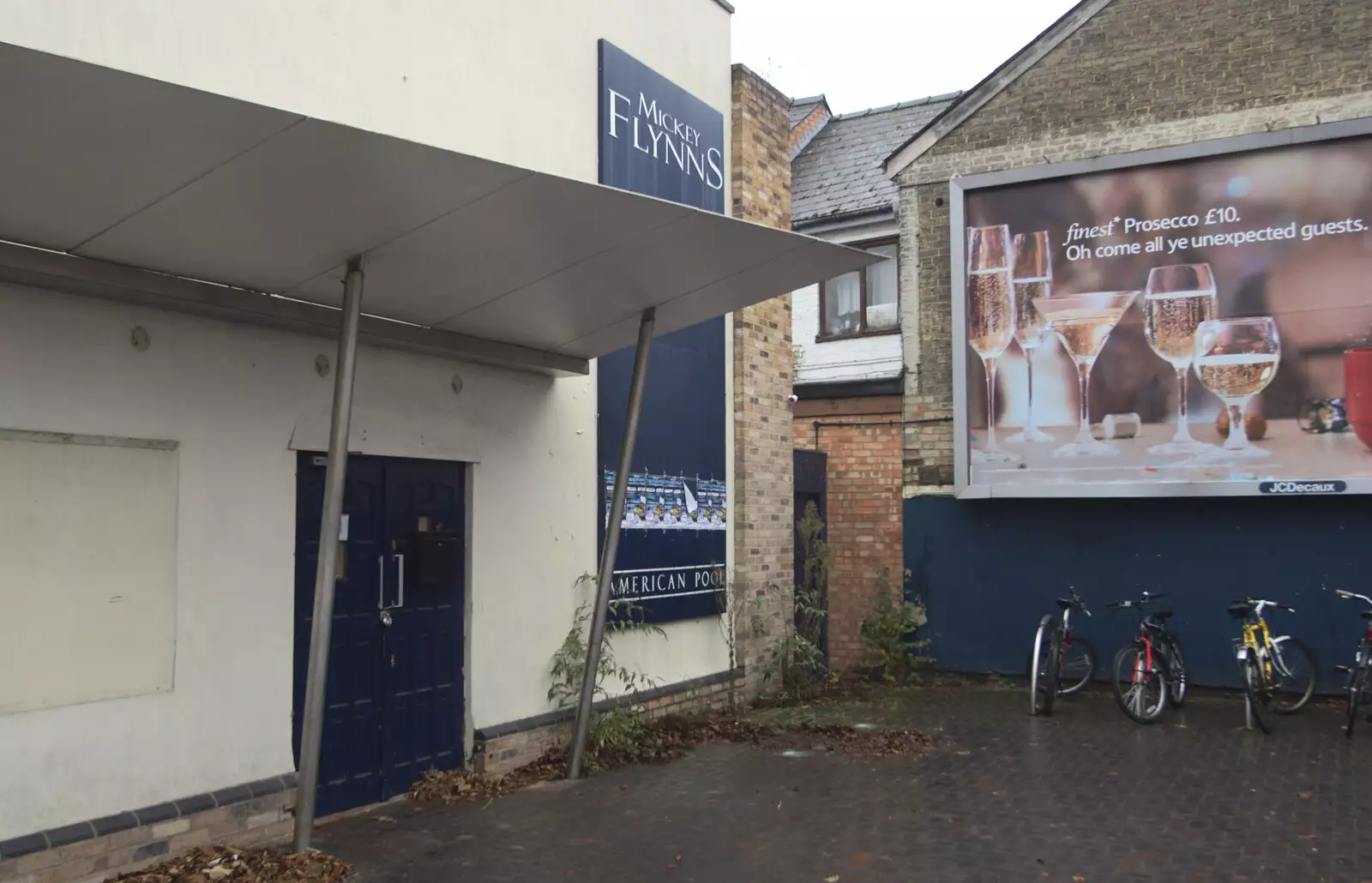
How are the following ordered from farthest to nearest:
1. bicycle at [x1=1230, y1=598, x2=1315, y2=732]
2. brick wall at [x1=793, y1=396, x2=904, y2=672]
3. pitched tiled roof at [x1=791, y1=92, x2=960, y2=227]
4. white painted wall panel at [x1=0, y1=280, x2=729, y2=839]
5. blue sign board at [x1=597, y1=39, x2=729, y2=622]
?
pitched tiled roof at [x1=791, y1=92, x2=960, y2=227] → brick wall at [x1=793, y1=396, x2=904, y2=672] → bicycle at [x1=1230, y1=598, x2=1315, y2=732] → blue sign board at [x1=597, y1=39, x2=729, y2=622] → white painted wall panel at [x1=0, y1=280, x2=729, y2=839]

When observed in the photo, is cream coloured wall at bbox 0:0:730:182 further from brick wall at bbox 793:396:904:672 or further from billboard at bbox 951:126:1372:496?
brick wall at bbox 793:396:904:672

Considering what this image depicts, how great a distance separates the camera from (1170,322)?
11.5 metres

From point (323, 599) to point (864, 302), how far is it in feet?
37.4

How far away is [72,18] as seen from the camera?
535 cm

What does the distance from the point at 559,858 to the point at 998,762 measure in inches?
155

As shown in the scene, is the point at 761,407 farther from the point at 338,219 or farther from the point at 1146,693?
the point at 338,219

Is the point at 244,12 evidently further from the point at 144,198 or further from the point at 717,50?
the point at 717,50

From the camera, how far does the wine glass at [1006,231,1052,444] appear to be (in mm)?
12148

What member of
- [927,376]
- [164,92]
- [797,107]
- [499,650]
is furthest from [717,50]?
[797,107]

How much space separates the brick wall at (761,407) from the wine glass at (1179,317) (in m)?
3.68

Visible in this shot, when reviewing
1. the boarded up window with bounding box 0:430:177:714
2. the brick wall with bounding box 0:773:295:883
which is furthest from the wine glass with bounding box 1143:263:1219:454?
the boarded up window with bounding box 0:430:177:714

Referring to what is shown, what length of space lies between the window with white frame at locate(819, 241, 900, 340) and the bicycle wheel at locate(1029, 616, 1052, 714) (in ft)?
→ 18.1

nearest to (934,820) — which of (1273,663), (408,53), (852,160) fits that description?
(1273,663)

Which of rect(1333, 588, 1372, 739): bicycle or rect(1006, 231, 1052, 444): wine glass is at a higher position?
rect(1006, 231, 1052, 444): wine glass
